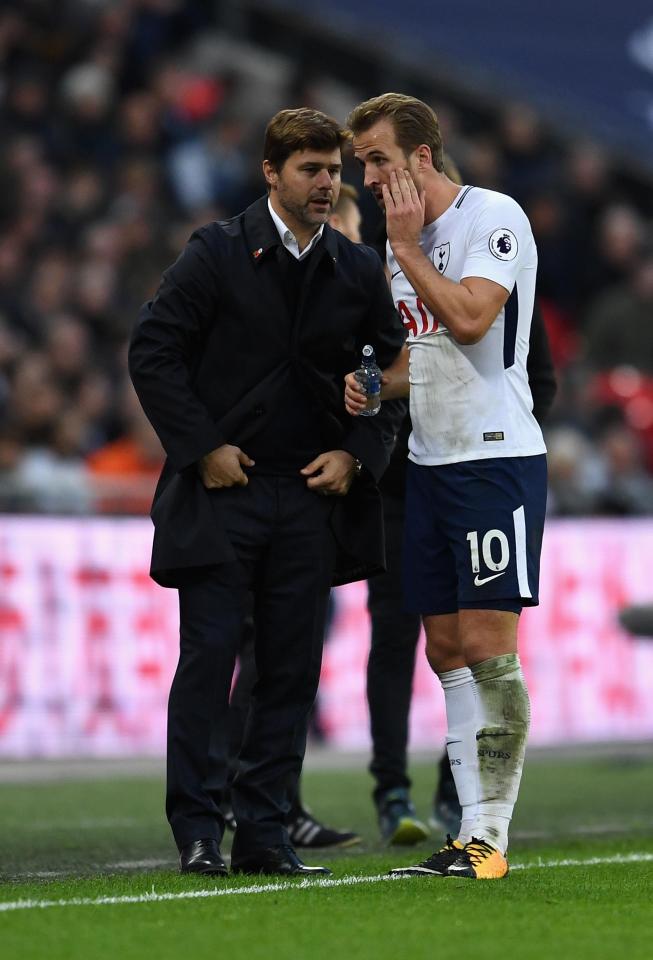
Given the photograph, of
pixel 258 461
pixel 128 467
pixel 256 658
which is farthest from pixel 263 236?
pixel 128 467

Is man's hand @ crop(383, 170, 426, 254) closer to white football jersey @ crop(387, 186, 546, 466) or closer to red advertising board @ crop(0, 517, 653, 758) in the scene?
white football jersey @ crop(387, 186, 546, 466)

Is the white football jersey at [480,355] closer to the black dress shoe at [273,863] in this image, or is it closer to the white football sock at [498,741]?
the white football sock at [498,741]

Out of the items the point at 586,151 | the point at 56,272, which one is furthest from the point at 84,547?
the point at 586,151

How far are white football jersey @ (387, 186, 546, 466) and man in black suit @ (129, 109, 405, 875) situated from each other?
0.26m

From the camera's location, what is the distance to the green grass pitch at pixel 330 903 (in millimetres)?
4066

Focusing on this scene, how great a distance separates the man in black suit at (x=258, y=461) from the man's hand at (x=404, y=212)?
22 centimetres

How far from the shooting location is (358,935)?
4.22 m

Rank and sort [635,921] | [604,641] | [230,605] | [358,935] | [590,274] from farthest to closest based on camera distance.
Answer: [590,274], [604,641], [230,605], [635,921], [358,935]

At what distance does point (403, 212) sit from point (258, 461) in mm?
838

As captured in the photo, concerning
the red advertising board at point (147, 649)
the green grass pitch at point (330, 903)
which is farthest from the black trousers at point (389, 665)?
the red advertising board at point (147, 649)

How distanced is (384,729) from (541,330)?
5.22 feet

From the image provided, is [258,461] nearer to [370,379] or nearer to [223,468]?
[223,468]

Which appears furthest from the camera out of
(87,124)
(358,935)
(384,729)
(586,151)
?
(586,151)

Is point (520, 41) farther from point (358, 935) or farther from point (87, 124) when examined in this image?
point (358, 935)
